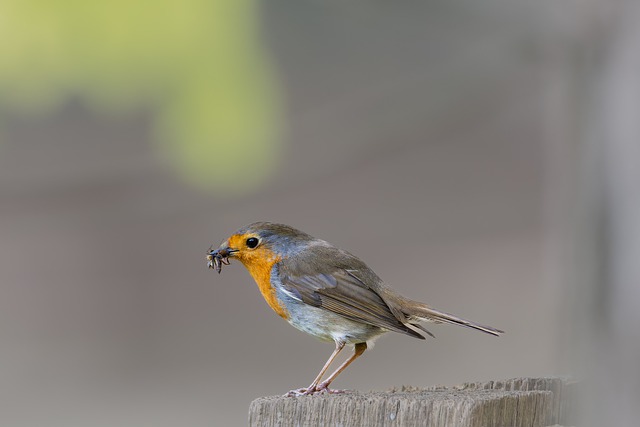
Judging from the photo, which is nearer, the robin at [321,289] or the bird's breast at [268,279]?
the robin at [321,289]

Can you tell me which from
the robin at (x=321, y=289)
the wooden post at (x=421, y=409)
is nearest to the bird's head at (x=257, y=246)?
the robin at (x=321, y=289)

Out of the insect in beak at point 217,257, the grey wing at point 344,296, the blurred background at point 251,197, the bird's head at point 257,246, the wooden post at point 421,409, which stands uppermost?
the blurred background at point 251,197

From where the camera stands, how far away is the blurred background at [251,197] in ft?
20.6

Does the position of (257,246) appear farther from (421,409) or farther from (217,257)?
(421,409)

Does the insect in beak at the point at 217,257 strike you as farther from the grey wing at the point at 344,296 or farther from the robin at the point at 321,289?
the grey wing at the point at 344,296

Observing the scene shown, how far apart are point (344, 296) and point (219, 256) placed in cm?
46

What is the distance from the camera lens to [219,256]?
12.8 ft

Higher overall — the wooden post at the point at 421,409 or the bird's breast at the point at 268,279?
the bird's breast at the point at 268,279

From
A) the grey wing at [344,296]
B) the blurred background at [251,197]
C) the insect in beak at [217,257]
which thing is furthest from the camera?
the blurred background at [251,197]

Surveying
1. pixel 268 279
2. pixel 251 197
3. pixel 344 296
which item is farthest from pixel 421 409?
pixel 251 197

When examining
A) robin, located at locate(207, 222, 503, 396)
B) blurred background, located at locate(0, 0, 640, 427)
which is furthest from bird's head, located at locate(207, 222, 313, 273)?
blurred background, located at locate(0, 0, 640, 427)

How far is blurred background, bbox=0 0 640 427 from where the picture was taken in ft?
20.6

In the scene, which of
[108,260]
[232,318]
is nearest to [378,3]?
[232,318]

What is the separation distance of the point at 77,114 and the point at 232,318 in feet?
9.02
